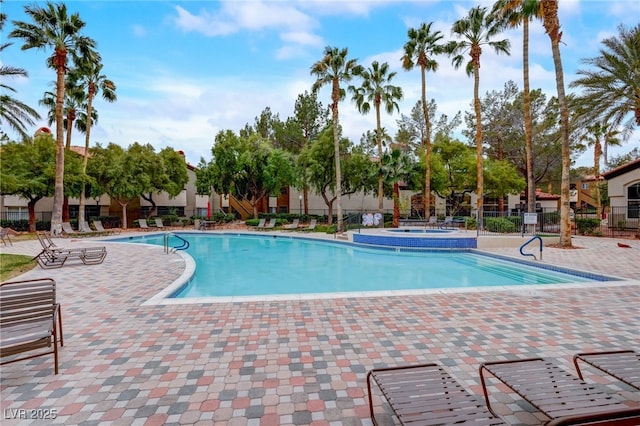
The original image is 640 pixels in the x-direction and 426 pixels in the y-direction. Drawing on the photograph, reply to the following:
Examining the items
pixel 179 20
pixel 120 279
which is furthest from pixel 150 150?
pixel 120 279

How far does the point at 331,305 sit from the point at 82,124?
2666 cm

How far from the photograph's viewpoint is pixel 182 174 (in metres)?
28.0

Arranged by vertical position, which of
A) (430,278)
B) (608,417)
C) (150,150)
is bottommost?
(430,278)

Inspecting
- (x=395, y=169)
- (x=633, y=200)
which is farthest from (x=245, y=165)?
(x=633, y=200)

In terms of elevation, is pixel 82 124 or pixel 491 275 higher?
pixel 82 124

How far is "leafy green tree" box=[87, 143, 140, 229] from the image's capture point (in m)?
24.1

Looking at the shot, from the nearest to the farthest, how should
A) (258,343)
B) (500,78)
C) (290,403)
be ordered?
(290,403)
(258,343)
(500,78)

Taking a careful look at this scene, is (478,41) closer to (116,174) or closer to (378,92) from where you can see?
(378,92)

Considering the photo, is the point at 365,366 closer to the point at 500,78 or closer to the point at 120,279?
the point at 120,279

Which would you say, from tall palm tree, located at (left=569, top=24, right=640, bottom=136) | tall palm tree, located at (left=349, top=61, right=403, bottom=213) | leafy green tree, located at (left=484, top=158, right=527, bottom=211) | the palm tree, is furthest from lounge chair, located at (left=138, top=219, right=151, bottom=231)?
tall palm tree, located at (left=569, top=24, right=640, bottom=136)

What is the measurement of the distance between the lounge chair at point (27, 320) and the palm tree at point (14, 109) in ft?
51.0

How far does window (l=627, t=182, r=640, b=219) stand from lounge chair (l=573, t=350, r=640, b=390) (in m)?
22.8

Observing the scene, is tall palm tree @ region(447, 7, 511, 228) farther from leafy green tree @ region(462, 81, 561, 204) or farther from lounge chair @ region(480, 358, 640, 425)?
lounge chair @ region(480, 358, 640, 425)

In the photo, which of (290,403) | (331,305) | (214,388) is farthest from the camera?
(331,305)
